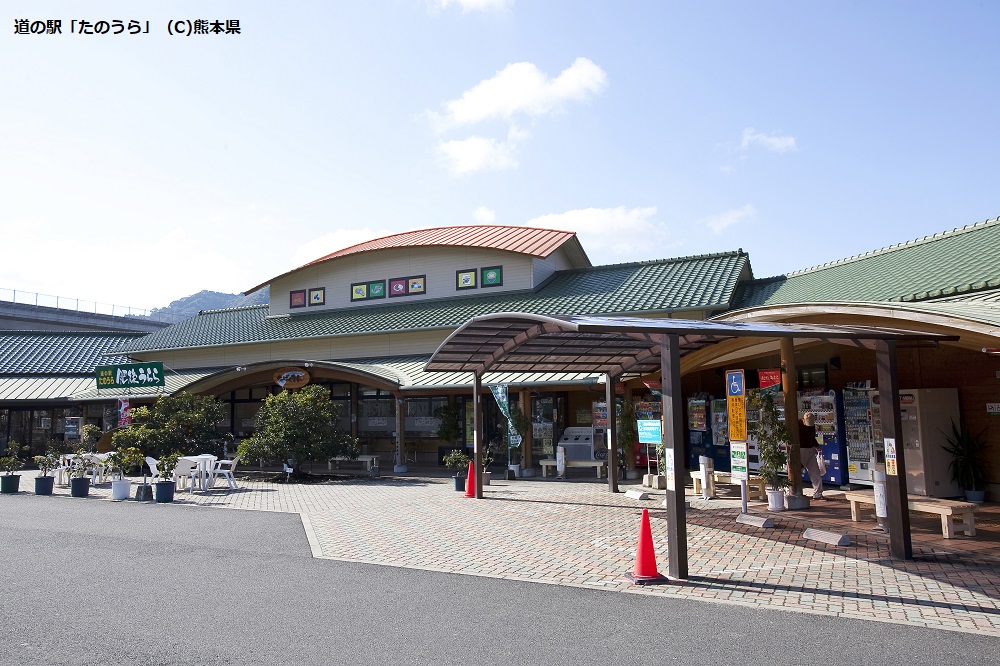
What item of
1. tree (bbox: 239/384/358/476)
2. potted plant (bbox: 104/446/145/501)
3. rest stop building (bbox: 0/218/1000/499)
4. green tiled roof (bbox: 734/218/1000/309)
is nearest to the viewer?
green tiled roof (bbox: 734/218/1000/309)

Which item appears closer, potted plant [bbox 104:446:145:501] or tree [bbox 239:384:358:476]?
potted plant [bbox 104:446:145:501]

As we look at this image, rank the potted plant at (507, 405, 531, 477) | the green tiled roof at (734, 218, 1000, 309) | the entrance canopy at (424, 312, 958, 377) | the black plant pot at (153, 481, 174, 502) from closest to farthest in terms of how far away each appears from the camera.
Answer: the entrance canopy at (424, 312, 958, 377)
the green tiled roof at (734, 218, 1000, 309)
the black plant pot at (153, 481, 174, 502)
the potted plant at (507, 405, 531, 477)

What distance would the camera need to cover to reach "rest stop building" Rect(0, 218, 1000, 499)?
48.4ft

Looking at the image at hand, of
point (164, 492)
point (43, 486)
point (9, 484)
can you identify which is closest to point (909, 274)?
point (164, 492)

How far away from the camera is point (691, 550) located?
32.7 ft

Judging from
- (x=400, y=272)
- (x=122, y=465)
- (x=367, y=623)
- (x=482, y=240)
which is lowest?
(x=367, y=623)

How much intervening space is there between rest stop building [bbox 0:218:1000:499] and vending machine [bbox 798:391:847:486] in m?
0.28

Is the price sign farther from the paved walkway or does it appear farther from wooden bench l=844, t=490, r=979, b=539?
wooden bench l=844, t=490, r=979, b=539

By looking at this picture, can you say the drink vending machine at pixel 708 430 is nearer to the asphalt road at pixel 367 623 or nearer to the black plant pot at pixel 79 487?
the asphalt road at pixel 367 623

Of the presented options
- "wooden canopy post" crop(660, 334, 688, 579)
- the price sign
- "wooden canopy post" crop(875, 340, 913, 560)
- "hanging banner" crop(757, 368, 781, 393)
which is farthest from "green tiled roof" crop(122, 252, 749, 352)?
"wooden canopy post" crop(660, 334, 688, 579)

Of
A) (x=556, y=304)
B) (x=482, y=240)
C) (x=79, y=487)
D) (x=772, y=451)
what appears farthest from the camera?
(x=482, y=240)

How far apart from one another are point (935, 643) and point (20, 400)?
2949cm

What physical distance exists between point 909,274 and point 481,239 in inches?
591

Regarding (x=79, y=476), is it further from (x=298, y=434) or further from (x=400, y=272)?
(x=400, y=272)
